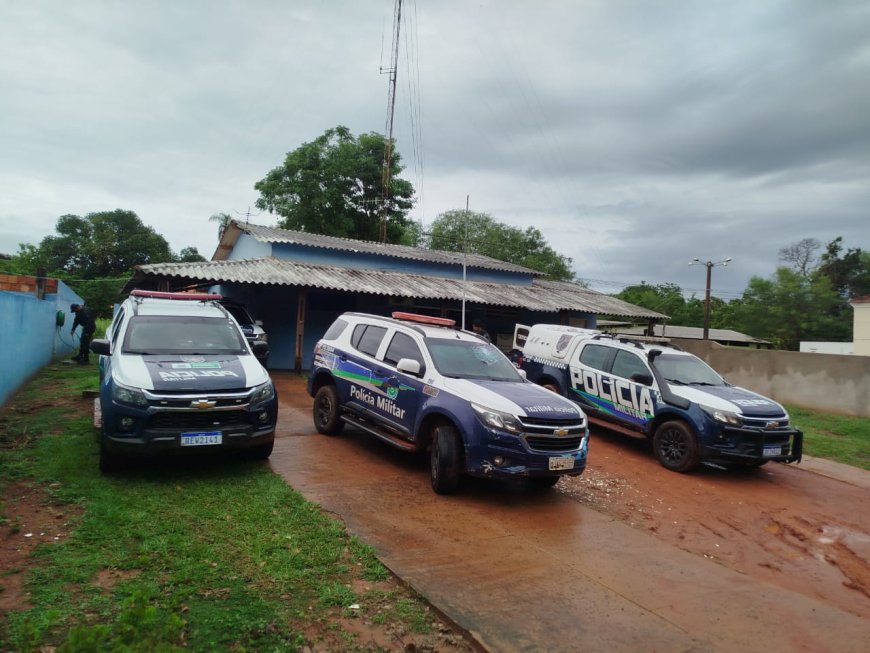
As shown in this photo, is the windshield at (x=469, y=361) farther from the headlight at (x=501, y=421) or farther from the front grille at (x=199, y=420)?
the front grille at (x=199, y=420)

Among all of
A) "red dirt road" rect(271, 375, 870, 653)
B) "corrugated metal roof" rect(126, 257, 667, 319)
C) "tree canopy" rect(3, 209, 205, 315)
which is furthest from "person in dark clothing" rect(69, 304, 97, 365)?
"tree canopy" rect(3, 209, 205, 315)

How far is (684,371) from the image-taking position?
30.2 feet

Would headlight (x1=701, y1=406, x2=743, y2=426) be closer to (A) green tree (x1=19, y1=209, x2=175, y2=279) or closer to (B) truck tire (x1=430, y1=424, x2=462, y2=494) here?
(B) truck tire (x1=430, y1=424, x2=462, y2=494)

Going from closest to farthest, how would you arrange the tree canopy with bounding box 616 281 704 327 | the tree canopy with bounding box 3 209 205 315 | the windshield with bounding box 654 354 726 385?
the windshield with bounding box 654 354 726 385 → the tree canopy with bounding box 3 209 205 315 → the tree canopy with bounding box 616 281 704 327

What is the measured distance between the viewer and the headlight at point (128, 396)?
215 inches

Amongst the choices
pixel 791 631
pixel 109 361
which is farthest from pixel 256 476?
pixel 791 631

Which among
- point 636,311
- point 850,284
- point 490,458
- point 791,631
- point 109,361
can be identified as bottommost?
point 791,631

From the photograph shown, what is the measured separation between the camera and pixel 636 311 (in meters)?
21.2

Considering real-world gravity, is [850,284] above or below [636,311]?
above

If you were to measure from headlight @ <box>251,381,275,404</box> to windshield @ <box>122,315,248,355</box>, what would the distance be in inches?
36.7

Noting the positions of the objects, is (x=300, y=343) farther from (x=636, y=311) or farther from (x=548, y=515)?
(x=636, y=311)

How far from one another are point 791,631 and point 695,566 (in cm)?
104

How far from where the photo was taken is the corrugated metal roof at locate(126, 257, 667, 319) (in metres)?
14.1

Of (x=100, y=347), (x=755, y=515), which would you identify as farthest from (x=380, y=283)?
(x=755, y=515)
